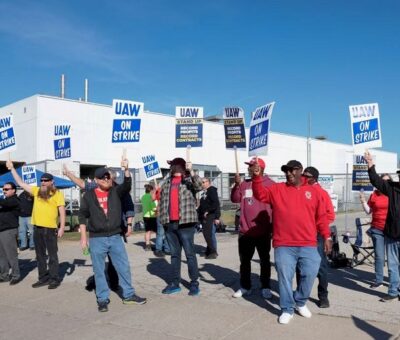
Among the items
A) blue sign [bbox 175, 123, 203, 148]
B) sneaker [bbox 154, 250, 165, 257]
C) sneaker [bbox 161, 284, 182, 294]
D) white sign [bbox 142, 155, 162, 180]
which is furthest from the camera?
white sign [bbox 142, 155, 162, 180]

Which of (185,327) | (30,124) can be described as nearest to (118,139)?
(185,327)

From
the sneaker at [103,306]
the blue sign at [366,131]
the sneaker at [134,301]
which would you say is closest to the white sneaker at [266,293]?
the sneaker at [134,301]

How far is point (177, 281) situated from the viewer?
733cm

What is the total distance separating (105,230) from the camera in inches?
258

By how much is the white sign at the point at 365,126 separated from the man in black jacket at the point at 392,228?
2.51 metres

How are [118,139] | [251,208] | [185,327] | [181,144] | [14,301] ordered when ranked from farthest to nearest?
[181,144] → [118,139] → [14,301] → [251,208] → [185,327]

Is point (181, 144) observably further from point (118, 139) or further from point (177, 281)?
point (177, 281)

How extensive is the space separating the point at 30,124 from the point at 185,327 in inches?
991

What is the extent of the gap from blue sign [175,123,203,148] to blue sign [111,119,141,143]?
211 cm

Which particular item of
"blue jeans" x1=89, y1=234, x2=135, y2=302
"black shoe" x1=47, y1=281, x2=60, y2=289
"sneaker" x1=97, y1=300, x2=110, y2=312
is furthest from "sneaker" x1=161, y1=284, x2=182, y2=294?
"black shoe" x1=47, y1=281, x2=60, y2=289

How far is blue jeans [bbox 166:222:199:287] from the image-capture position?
7.07m

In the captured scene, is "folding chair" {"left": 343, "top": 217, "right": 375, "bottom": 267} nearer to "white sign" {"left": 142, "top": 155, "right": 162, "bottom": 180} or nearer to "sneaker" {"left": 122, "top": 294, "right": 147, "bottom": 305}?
"sneaker" {"left": 122, "top": 294, "right": 147, "bottom": 305}

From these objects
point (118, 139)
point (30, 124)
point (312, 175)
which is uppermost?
point (30, 124)

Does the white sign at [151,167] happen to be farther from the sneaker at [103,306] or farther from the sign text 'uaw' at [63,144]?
the sneaker at [103,306]
